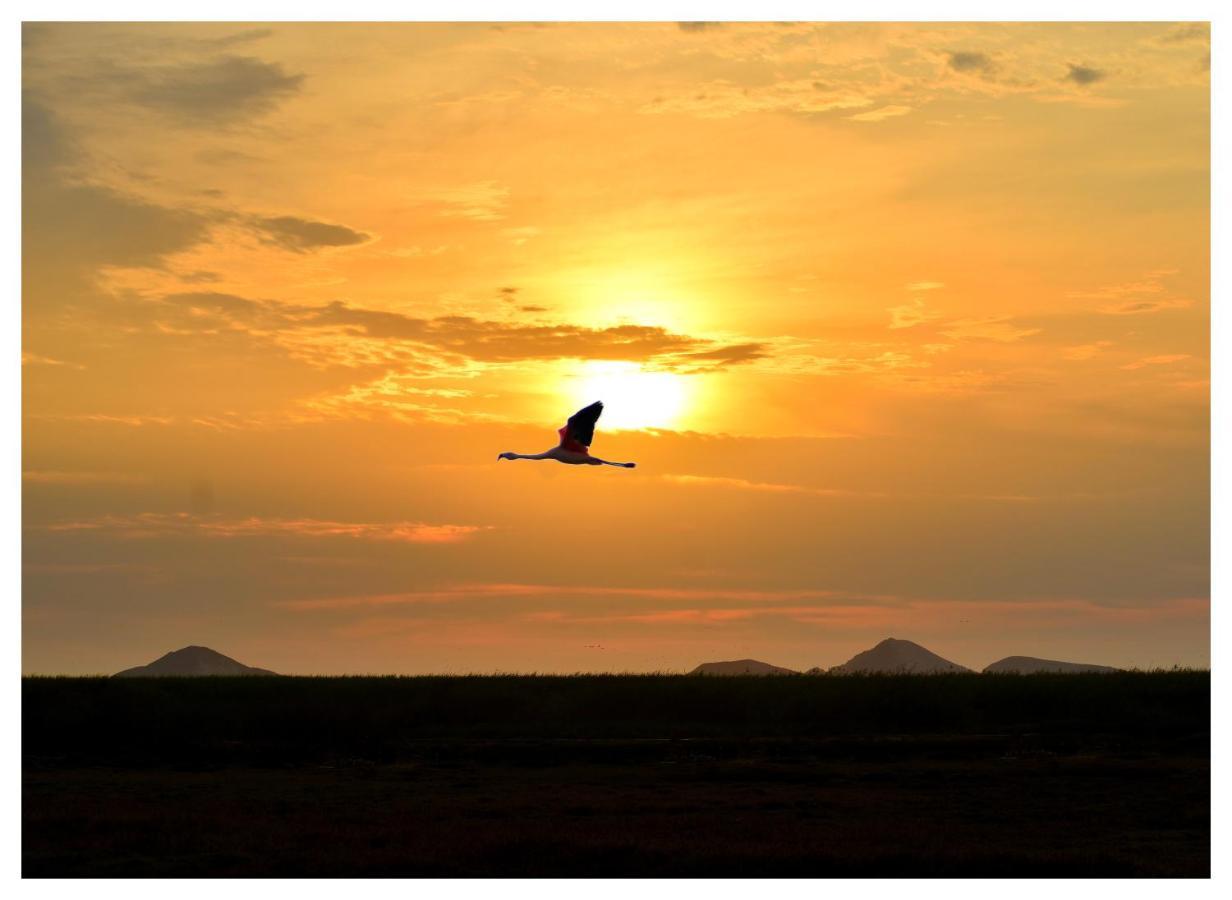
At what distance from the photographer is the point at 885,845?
104 feet

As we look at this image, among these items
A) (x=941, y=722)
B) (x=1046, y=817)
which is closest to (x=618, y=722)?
(x=941, y=722)

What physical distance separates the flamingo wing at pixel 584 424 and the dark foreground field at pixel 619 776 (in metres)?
9.20

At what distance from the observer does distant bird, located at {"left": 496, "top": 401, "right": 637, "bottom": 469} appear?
34562mm

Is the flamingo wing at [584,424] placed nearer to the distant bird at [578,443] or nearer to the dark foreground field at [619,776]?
the distant bird at [578,443]

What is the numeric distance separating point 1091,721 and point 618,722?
757 inches

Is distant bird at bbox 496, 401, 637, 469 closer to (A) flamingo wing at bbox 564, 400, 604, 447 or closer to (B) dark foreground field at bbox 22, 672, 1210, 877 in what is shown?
(A) flamingo wing at bbox 564, 400, 604, 447

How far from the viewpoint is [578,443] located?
34844 millimetres

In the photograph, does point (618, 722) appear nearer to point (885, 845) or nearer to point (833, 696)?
point (833, 696)

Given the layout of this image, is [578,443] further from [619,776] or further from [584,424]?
[619,776]

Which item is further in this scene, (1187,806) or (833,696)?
(833,696)

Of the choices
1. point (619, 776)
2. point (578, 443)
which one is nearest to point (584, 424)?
point (578, 443)

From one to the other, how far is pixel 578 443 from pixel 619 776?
13.9 meters
